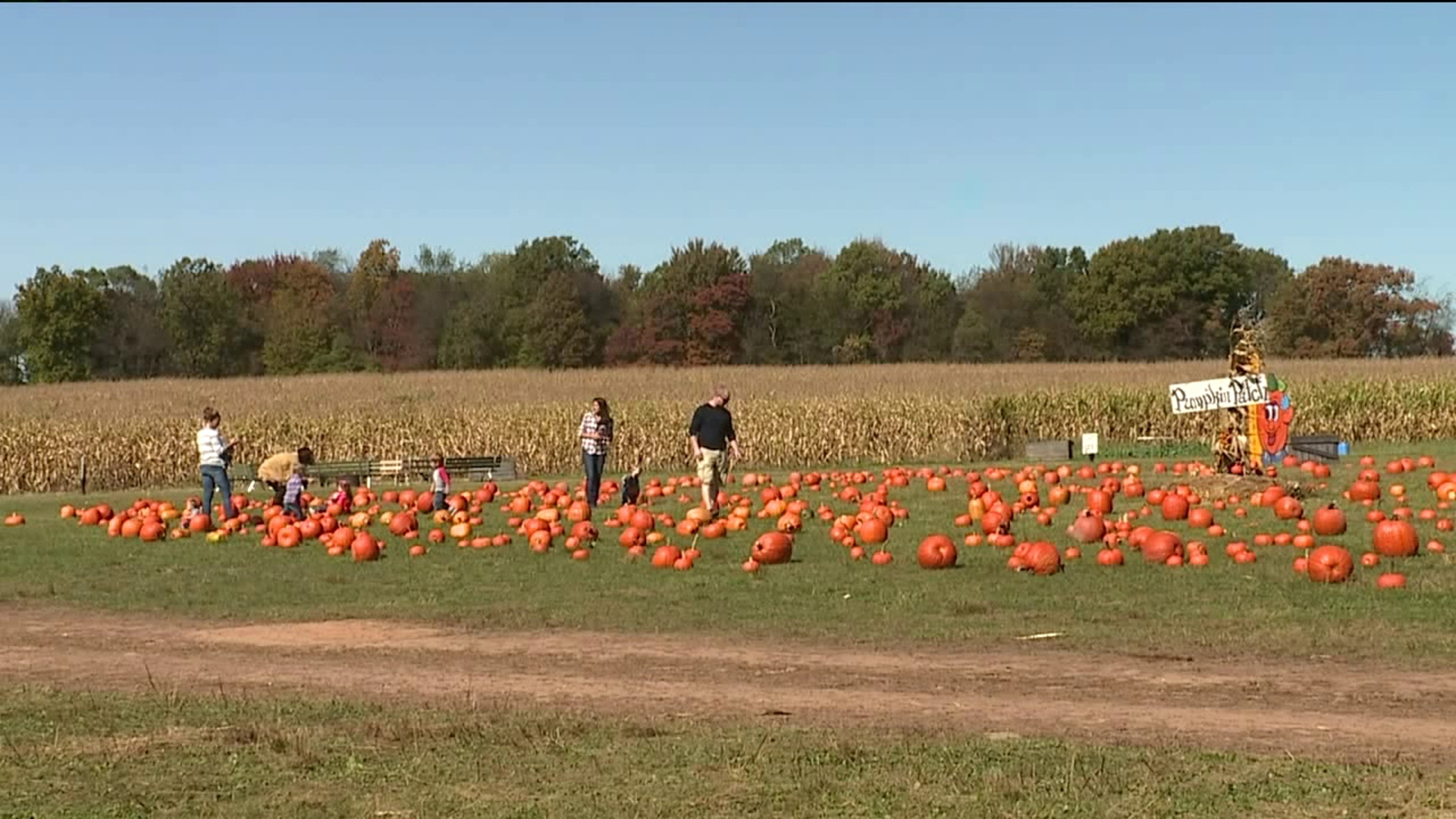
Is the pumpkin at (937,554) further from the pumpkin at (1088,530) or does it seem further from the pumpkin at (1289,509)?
the pumpkin at (1289,509)

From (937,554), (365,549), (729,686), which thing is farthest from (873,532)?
(729,686)

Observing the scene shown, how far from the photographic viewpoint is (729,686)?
11.2 meters

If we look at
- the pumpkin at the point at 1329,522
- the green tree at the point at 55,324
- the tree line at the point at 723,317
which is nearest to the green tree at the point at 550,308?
the tree line at the point at 723,317

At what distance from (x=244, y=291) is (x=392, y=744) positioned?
10635cm

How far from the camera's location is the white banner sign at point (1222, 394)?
2161 centimetres

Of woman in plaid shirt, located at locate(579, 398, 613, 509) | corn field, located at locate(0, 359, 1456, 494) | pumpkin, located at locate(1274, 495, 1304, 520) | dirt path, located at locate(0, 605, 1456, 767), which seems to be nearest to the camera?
dirt path, located at locate(0, 605, 1456, 767)

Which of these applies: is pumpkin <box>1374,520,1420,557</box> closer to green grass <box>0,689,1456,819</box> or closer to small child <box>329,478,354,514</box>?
green grass <box>0,689,1456,819</box>

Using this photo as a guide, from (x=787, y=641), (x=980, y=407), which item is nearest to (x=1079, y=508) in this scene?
(x=787, y=641)

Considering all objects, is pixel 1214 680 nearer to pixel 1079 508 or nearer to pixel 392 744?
pixel 392 744

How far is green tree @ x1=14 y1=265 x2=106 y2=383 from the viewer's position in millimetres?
92125

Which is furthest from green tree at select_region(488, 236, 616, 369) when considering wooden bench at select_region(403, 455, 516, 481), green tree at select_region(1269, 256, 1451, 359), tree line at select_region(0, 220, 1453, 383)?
wooden bench at select_region(403, 455, 516, 481)

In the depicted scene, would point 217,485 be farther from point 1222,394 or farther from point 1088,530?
point 1222,394

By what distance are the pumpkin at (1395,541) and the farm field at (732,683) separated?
11.8 inches

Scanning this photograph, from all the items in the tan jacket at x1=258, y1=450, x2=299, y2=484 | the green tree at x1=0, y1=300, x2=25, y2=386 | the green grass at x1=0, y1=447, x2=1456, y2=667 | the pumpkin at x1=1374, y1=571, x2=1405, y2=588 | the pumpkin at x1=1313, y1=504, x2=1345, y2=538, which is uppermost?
the green tree at x1=0, y1=300, x2=25, y2=386
